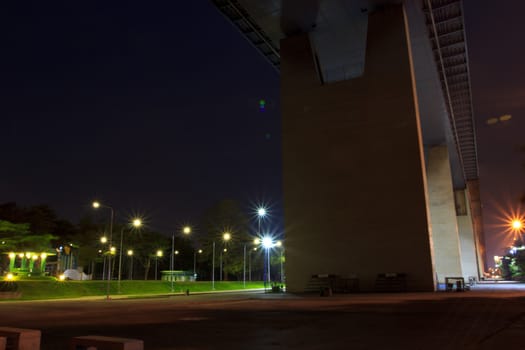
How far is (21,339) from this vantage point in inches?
255

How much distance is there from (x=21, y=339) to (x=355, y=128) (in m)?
26.8

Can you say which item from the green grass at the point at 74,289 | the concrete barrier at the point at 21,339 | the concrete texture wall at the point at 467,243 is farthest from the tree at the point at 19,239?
the concrete texture wall at the point at 467,243

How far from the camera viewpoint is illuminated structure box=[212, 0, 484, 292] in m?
28.1

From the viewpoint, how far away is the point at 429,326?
32.1 ft

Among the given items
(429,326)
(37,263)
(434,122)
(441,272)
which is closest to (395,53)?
(434,122)

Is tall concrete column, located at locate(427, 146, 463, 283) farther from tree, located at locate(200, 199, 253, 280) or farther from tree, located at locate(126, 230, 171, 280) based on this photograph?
tree, located at locate(126, 230, 171, 280)

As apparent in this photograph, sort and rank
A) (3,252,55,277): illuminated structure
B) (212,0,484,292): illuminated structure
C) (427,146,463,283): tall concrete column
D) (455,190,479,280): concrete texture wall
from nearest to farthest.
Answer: (212,0,484,292): illuminated structure, (427,146,463,283): tall concrete column, (3,252,55,277): illuminated structure, (455,190,479,280): concrete texture wall

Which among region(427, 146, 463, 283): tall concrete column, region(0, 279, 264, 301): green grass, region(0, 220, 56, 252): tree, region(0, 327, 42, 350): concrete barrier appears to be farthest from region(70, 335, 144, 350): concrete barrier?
region(427, 146, 463, 283): tall concrete column

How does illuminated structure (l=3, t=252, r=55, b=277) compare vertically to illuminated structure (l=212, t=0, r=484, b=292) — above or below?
below

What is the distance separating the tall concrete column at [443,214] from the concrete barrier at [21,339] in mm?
51803

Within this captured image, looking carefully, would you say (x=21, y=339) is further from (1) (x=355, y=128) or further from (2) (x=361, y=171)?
(1) (x=355, y=128)

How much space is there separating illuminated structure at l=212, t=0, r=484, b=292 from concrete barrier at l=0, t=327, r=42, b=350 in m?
24.4

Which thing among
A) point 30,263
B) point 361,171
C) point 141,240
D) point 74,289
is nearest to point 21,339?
point 361,171

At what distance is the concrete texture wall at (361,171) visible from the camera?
2784cm
